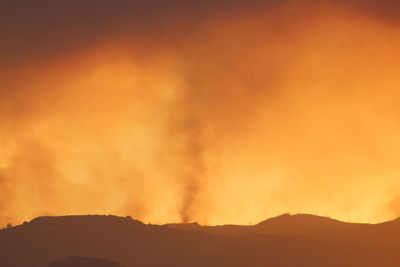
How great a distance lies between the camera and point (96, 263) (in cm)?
18625

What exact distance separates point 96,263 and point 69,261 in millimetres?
7352

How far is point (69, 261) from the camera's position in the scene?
19050 cm
